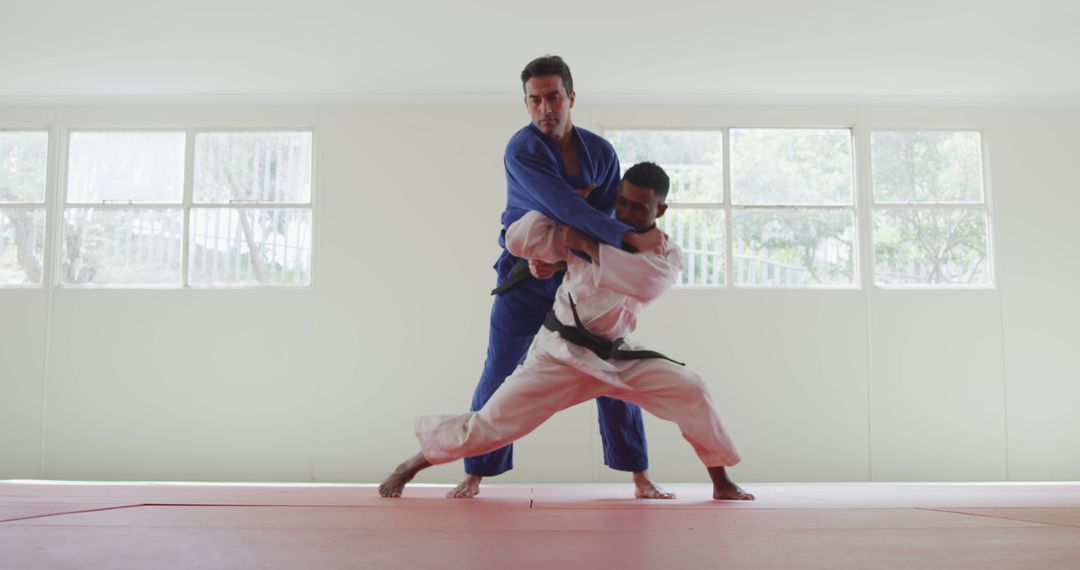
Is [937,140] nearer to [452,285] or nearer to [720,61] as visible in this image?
[720,61]

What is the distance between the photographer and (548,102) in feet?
7.36

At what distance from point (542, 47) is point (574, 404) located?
10.1 feet

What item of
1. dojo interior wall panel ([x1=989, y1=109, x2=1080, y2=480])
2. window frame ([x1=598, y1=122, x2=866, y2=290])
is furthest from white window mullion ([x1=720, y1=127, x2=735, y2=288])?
dojo interior wall panel ([x1=989, y1=109, x2=1080, y2=480])

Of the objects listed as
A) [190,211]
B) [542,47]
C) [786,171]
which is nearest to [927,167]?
[786,171]

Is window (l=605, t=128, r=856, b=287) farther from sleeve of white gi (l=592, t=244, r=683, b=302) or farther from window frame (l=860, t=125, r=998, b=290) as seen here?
sleeve of white gi (l=592, t=244, r=683, b=302)

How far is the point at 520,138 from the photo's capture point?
224 centimetres

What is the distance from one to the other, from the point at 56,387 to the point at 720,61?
14.9 feet

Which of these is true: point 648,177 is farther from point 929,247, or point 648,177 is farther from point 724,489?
point 929,247

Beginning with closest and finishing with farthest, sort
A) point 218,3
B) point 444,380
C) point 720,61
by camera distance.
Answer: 1. point 218,3
2. point 720,61
3. point 444,380

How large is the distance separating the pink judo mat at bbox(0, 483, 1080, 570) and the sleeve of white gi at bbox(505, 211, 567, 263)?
63 centimetres

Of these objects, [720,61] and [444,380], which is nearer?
[720,61]

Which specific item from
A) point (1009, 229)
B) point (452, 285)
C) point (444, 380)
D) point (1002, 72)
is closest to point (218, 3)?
point (452, 285)

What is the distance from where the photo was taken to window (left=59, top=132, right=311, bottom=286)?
5.50 meters

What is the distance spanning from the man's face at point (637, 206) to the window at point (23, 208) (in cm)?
490
